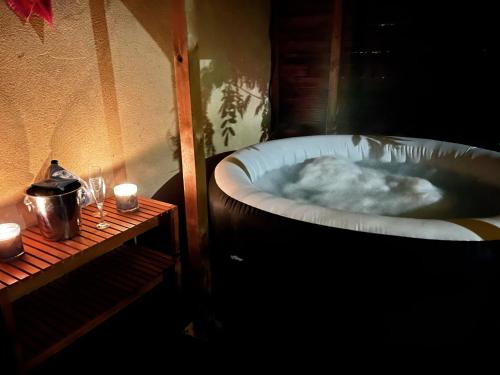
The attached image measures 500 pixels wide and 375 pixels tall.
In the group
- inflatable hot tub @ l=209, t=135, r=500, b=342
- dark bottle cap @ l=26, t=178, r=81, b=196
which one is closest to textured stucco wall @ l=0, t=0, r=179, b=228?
dark bottle cap @ l=26, t=178, r=81, b=196

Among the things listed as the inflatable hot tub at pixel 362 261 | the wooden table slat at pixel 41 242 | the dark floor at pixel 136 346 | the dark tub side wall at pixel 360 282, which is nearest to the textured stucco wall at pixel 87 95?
the wooden table slat at pixel 41 242

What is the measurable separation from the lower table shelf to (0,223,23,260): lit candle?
0.35 meters

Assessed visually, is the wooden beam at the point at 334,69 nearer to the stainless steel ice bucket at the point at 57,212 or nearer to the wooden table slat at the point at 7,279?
the stainless steel ice bucket at the point at 57,212

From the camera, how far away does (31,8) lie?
163cm

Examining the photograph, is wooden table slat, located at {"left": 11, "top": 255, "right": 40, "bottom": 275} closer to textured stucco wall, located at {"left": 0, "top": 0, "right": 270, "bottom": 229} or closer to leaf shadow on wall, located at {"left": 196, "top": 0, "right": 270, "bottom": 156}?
textured stucco wall, located at {"left": 0, "top": 0, "right": 270, "bottom": 229}

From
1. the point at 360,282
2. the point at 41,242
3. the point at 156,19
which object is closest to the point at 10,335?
the point at 41,242

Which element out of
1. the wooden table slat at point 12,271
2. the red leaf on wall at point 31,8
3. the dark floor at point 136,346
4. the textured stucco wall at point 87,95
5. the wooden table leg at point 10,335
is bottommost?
the dark floor at point 136,346

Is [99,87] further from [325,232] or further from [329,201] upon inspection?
[329,201]

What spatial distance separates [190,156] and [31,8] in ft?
3.26

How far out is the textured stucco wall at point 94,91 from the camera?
1682 millimetres

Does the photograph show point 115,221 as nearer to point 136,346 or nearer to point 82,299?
point 82,299

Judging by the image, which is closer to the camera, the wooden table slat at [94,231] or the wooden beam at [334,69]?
the wooden table slat at [94,231]

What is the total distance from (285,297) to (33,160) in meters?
1.44

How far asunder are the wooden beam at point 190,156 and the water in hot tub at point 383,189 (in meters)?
0.80
